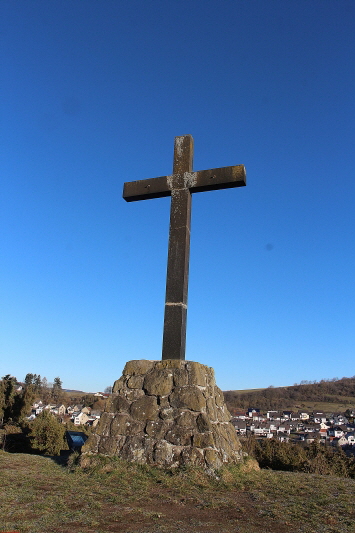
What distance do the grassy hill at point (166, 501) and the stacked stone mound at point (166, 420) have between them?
0.23 metres

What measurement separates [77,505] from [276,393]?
85.6 meters

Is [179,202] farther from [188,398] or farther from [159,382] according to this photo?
[188,398]

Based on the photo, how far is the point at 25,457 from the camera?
578 centimetres

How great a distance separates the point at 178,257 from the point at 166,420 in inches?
90.2

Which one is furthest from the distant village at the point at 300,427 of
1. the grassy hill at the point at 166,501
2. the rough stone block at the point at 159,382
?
the grassy hill at the point at 166,501

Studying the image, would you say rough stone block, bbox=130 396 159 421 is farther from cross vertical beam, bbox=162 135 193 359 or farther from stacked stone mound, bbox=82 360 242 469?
cross vertical beam, bbox=162 135 193 359

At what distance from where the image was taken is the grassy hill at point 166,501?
9.24 feet

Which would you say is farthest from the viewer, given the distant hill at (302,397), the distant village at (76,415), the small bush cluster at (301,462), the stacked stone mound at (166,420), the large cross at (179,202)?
the distant hill at (302,397)

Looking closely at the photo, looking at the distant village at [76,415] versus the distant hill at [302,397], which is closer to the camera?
the distant village at [76,415]

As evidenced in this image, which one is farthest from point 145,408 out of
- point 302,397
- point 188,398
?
point 302,397

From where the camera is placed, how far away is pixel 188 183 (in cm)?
626

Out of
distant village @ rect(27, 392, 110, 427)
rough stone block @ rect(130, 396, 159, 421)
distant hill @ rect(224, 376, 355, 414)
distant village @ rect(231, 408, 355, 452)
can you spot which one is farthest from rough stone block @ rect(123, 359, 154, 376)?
distant hill @ rect(224, 376, 355, 414)

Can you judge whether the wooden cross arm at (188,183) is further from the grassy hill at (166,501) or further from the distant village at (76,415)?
the distant village at (76,415)

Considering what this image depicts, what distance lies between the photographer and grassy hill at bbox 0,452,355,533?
2.82 meters
